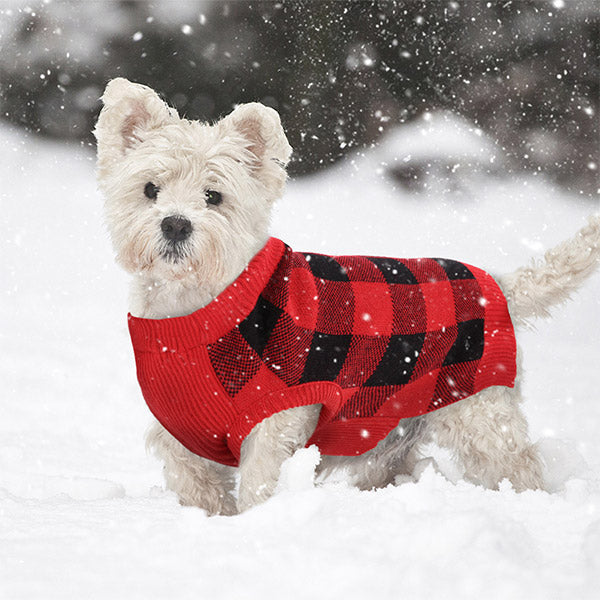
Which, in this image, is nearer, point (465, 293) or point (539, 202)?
point (465, 293)

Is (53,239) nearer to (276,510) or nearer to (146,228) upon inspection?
(146,228)

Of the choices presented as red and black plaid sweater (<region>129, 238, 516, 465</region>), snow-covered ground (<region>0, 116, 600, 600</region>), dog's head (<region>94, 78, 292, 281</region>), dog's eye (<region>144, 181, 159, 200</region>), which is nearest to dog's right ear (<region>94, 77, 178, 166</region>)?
dog's head (<region>94, 78, 292, 281</region>)

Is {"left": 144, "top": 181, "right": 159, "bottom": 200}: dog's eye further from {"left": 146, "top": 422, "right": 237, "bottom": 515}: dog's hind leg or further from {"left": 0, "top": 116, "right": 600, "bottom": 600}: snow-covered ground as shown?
{"left": 0, "top": 116, "right": 600, "bottom": 600}: snow-covered ground

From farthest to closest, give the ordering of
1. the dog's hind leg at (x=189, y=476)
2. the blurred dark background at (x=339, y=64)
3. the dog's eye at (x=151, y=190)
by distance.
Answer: the blurred dark background at (x=339, y=64), the dog's hind leg at (x=189, y=476), the dog's eye at (x=151, y=190)

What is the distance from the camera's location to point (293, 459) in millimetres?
2398

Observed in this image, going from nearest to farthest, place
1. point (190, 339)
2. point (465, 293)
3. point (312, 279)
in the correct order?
point (190, 339), point (312, 279), point (465, 293)

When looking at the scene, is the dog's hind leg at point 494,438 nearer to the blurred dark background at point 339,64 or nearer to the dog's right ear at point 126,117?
the dog's right ear at point 126,117

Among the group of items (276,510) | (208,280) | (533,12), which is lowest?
(276,510)

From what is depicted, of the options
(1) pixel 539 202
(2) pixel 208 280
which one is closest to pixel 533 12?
(1) pixel 539 202

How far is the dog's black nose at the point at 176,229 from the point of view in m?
2.64

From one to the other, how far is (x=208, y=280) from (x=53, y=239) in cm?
617

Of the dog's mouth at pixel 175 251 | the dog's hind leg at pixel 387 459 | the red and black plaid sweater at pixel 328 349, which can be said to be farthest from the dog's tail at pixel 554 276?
the dog's mouth at pixel 175 251

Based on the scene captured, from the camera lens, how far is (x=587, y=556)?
1.62 m

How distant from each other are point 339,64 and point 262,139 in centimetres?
570
